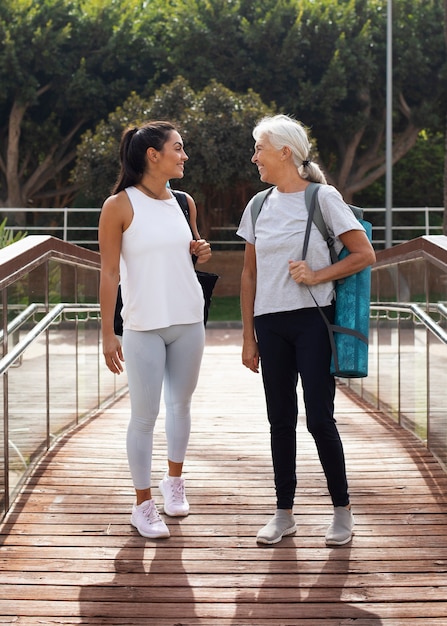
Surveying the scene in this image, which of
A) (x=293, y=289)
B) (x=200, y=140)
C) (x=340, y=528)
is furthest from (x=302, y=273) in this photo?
(x=200, y=140)

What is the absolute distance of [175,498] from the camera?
4.58 m

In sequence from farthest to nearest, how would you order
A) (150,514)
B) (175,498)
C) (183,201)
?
(175,498) < (183,201) < (150,514)

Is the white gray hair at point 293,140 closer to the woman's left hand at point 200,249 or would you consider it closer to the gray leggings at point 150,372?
the woman's left hand at point 200,249

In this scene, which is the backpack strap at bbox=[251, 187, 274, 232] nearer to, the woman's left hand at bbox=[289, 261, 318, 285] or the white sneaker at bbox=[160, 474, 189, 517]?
the woman's left hand at bbox=[289, 261, 318, 285]

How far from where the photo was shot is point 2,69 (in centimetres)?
2514

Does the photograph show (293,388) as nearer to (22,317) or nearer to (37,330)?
(22,317)

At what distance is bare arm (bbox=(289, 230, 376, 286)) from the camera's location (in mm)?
3929

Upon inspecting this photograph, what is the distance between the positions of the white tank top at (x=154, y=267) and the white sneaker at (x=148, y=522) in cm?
75

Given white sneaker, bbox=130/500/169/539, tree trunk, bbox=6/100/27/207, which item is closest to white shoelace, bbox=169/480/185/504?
white sneaker, bbox=130/500/169/539

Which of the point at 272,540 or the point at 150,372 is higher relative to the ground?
the point at 150,372

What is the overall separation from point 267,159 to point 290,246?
0.36 meters

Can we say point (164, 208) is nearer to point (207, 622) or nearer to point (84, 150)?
point (207, 622)

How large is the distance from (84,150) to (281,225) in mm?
19537

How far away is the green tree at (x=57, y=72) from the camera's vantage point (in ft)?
83.9
